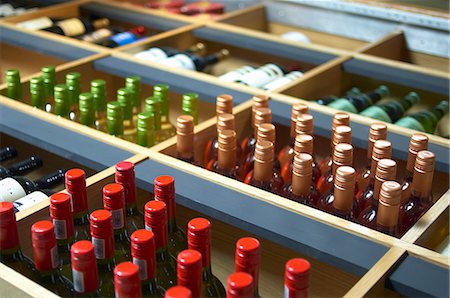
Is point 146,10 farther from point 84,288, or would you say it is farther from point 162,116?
point 84,288

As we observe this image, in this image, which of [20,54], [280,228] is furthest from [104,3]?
[280,228]

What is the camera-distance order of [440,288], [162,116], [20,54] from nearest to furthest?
[440,288] < [162,116] < [20,54]

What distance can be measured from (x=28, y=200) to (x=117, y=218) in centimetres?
30

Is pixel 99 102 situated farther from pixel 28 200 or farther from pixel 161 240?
pixel 161 240

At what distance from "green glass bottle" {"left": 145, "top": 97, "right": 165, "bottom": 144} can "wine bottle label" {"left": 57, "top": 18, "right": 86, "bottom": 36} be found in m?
1.06

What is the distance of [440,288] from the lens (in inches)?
44.4

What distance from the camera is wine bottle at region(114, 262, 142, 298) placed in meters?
0.98

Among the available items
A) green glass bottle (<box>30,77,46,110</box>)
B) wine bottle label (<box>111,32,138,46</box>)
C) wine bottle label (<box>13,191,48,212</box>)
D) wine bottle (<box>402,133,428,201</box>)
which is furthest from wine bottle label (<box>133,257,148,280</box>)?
wine bottle label (<box>111,32,138,46</box>)

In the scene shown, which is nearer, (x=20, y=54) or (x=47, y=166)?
(x=47, y=166)

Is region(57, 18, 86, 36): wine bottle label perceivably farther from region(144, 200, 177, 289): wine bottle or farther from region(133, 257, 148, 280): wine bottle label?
region(133, 257, 148, 280): wine bottle label

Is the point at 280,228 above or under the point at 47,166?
above

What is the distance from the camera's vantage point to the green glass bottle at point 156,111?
172 centimetres

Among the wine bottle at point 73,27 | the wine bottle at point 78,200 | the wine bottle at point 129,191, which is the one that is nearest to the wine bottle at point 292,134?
the wine bottle at point 129,191

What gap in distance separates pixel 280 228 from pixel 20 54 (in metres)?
1.69
